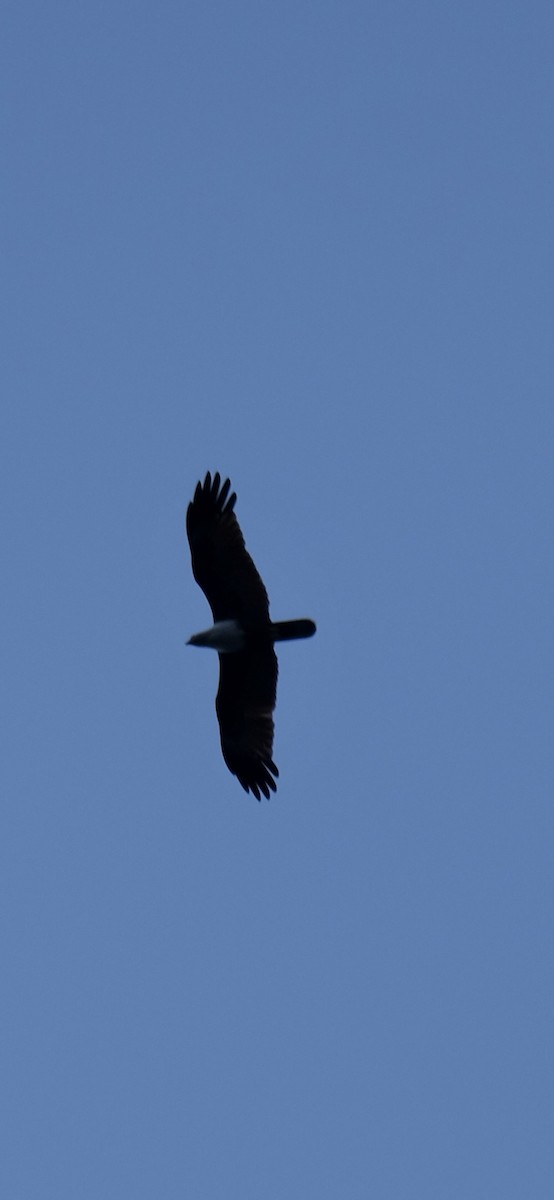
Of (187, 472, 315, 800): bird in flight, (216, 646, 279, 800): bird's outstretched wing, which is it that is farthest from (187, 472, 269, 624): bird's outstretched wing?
(216, 646, 279, 800): bird's outstretched wing

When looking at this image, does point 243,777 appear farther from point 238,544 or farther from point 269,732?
point 238,544

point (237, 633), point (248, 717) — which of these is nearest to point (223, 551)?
point (237, 633)

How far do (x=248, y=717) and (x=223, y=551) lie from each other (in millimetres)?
2121

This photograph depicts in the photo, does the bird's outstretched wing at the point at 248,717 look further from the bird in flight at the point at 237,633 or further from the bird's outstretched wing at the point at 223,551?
the bird's outstretched wing at the point at 223,551

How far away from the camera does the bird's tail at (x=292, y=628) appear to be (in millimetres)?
19750

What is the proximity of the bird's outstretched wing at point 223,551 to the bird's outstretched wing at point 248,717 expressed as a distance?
2.49 feet

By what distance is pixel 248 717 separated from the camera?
A: 20.5 metres

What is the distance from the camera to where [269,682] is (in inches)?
801

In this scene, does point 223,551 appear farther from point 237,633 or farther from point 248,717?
point 248,717

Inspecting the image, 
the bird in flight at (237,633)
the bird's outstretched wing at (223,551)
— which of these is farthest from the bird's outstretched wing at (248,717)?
the bird's outstretched wing at (223,551)

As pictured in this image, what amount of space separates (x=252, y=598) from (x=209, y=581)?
0.56m

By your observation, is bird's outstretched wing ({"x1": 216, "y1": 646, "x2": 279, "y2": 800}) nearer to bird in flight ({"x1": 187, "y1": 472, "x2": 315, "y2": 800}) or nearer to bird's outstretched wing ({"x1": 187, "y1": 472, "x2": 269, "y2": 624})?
bird in flight ({"x1": 187, "y1": 472, "x2": 315, "y2": 800})

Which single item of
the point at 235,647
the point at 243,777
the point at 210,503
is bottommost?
the point at 243,777

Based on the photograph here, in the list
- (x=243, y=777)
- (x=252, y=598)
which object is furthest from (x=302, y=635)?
(x=243, y=777)
